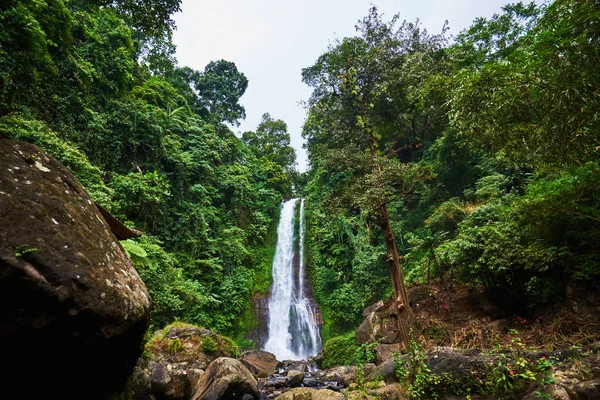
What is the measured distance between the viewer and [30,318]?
172 cm

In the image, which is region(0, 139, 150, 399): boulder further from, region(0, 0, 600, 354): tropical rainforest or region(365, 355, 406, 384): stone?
region(365, 355, 406, 384): stone

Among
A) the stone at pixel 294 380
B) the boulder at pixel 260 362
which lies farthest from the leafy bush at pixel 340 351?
the stone at pixel 294 380

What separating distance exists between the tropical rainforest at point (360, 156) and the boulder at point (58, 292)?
4973 mm

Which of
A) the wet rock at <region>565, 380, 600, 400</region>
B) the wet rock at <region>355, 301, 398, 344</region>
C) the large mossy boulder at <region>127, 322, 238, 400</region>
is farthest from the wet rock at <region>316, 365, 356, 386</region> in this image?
the wet rock at <region>565, 380, 600, 400</region>

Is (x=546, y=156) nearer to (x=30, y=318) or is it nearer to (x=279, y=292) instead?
(x=30, y=318)

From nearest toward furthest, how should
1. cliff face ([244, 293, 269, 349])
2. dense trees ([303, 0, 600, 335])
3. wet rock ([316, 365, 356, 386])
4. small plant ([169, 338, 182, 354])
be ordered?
dense trees ([303, 0, 600, 335])
small plant ([169, 338, 182, 354])
wet rock ([316, 365, 356, 386])
cliff face ([244, 293, 269, 349])

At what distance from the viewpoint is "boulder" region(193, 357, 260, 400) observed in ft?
18.9

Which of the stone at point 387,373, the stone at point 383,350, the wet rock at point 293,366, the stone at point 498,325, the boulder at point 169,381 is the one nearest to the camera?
the boulder at point 169,381

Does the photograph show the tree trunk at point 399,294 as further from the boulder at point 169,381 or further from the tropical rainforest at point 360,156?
the boulder at point 169,381

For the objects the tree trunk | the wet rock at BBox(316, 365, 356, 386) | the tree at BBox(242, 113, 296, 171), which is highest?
the tree at BBox(242, 113, 296, 171)

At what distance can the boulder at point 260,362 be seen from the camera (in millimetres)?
10703

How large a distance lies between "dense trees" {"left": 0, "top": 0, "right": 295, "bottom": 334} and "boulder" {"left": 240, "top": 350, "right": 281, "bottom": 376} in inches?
105

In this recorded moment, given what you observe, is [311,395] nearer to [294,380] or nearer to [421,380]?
[421,380]

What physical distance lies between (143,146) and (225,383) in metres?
11.2
